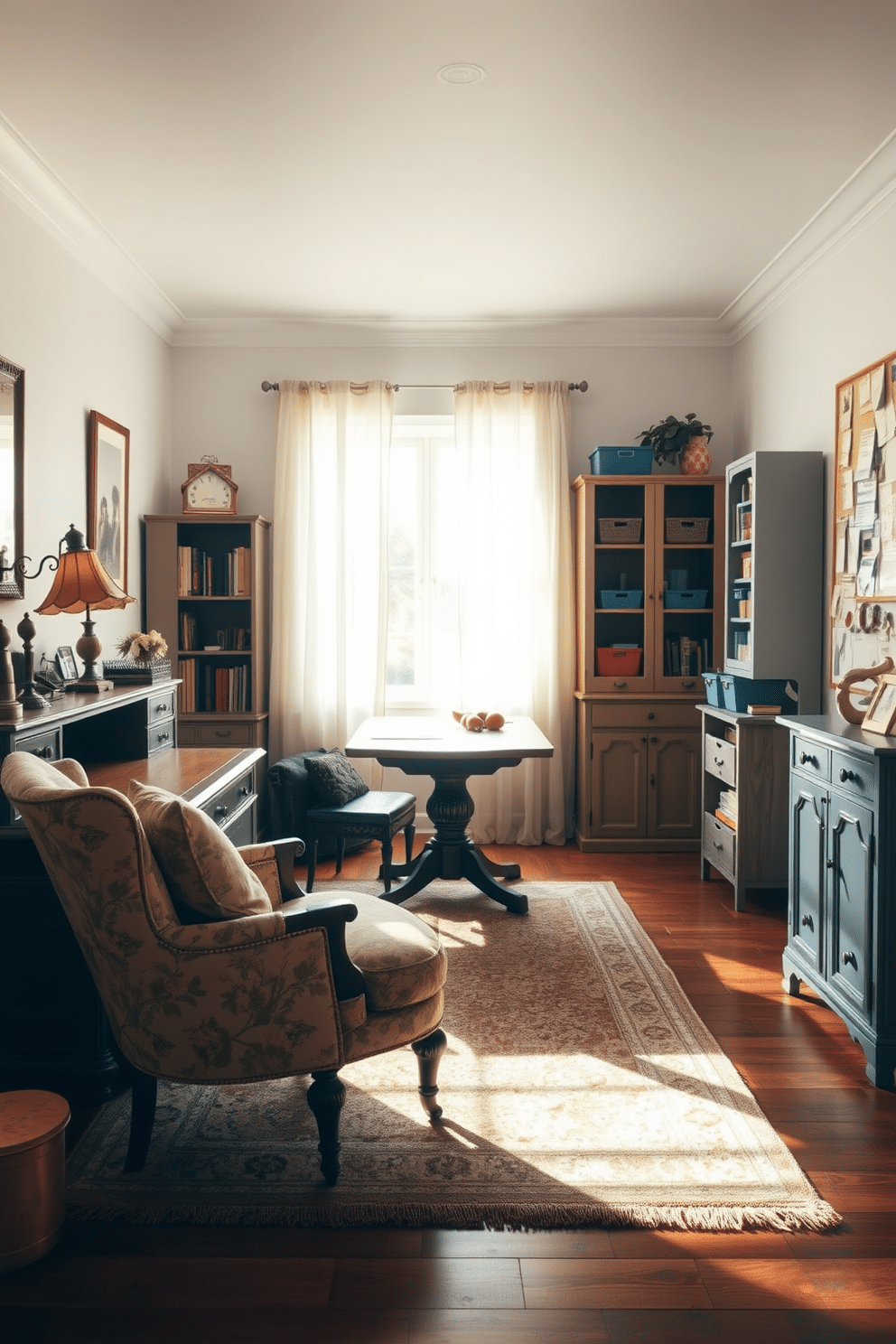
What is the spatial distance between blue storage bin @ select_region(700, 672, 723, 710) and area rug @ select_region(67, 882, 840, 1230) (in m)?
1.85

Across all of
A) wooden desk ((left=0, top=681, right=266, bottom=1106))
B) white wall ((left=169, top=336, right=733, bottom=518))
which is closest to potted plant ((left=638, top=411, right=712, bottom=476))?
white wall ((left=169, top=336, right=733, bottom=518))

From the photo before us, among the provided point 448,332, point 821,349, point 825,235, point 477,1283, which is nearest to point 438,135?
point 825,235

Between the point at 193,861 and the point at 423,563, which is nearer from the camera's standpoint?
the point at 193,861

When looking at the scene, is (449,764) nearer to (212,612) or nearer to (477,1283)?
(212,612)

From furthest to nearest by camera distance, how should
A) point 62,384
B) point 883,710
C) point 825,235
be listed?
point 825,235
point 62,384
point 883,710

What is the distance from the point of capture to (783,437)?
5.07 m

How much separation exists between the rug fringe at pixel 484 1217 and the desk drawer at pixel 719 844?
8.23 ft

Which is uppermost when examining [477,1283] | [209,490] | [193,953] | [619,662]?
[209,490]

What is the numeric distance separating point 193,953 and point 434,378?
440 centimetres

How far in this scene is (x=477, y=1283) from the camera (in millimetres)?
1950

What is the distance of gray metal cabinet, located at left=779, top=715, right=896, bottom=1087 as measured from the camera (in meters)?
2.80

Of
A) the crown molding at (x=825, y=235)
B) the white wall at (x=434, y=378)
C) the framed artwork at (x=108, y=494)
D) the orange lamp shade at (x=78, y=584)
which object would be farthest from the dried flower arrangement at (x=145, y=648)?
the crown molding at (x=825, y=235)

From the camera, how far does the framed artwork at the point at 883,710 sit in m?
3.01

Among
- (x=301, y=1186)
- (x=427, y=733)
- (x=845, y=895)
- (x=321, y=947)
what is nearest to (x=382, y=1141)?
(x=301, y=1186)
